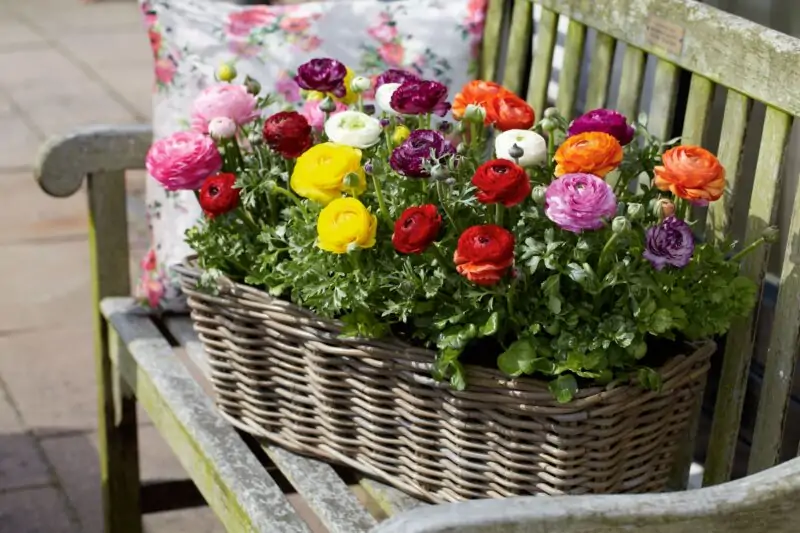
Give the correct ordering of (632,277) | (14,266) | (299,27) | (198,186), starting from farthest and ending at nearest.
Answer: (14,266), (299,27), (198,186), (632,277)

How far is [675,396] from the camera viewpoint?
4.95ft

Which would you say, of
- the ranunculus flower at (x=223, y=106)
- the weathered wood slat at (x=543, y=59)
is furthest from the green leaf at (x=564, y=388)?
the weathered wood slat at (x=543, y=59)

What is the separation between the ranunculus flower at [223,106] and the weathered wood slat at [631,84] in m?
0.52

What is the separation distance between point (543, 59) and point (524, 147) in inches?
23.6

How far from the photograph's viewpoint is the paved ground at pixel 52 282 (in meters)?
2.77

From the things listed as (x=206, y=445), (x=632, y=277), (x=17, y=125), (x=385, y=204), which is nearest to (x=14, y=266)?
(x=17, y=125)

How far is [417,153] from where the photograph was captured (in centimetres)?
144

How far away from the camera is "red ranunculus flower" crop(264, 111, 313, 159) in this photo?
1.62 metres

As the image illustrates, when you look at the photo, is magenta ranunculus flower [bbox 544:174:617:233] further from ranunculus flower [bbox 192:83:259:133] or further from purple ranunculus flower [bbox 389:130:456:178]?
ranunculus flower [bbox 192:83:259:133]

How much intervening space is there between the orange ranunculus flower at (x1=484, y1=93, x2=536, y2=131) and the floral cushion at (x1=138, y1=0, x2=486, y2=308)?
0.52 metres

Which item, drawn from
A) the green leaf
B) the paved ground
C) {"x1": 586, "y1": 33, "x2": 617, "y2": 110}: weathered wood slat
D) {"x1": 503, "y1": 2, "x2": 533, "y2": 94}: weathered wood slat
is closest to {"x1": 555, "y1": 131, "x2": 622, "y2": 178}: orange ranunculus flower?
the green leaf

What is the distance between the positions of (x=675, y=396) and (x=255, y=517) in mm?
527

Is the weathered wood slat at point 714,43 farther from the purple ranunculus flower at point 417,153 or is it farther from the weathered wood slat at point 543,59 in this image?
the purple ranunculus flower at point 417,153

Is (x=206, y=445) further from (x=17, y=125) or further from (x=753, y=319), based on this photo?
(x=17, y=125)
